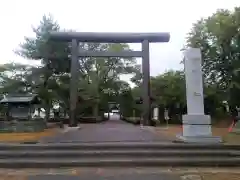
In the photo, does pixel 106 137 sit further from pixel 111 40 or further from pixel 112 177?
pixel 111 40

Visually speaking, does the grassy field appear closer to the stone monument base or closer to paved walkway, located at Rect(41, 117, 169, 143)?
paved walkway, located at Rect(41, 117, 169, 143)

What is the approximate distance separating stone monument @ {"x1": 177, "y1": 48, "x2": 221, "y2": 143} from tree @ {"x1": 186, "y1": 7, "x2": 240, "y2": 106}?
16.7 m

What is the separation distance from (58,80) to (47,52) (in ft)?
8.97

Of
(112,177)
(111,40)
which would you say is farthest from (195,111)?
(111,40)

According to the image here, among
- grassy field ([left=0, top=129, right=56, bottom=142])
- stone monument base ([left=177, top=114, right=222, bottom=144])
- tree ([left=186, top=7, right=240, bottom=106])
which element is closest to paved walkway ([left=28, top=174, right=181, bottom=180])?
stone monument base ([left=177, top=114, right=222, bottom=144])

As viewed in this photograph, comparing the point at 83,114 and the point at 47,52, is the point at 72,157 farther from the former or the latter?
the point at 83,114

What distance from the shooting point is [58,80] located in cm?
2538

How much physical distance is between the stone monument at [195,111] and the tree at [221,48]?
16.7m

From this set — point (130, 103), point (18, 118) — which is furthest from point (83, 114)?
point (18, 118)

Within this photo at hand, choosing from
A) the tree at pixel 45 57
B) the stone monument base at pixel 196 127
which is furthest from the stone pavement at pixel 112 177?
the tree at pixel 45 57

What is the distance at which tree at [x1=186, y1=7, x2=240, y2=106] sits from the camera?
1069 inches

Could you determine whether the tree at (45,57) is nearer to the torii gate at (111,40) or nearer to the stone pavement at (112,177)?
the torii gate at (111,40)

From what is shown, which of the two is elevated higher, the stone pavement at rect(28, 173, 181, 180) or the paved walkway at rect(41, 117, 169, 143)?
the paved walkway at rect(41, 117, 169, 143)

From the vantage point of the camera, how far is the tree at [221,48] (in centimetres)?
2716
